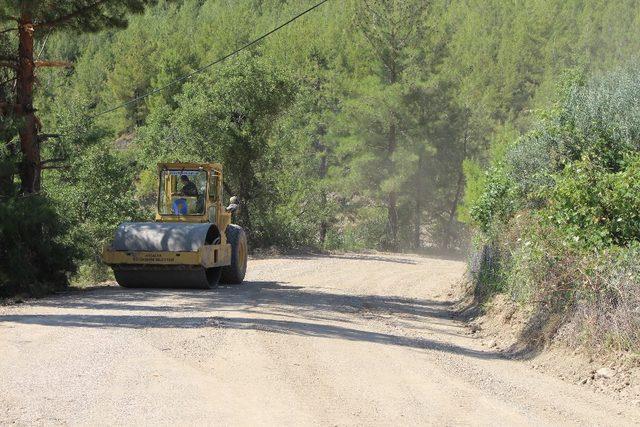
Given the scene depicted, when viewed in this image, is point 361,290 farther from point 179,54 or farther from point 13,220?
point 179,54

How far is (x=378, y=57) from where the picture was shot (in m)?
50.3

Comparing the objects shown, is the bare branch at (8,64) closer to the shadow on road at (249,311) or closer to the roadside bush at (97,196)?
the shadow on road at (249,311)

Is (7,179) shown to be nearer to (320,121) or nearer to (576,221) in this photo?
(576,221)

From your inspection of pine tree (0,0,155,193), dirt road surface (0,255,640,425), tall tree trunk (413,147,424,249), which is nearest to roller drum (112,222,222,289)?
dirt road surface (0,255,640,425)

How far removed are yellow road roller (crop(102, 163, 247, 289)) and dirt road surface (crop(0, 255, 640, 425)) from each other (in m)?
1.61

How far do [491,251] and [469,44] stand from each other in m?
64.6

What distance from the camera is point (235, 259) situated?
2141 cm

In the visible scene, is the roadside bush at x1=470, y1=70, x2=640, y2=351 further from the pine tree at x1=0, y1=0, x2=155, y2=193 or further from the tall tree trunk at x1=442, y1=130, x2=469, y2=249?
the tall tree trunk at x1=442, y1=130, x2=469, y2=249

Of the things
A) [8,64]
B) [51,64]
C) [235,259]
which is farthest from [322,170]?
[8,64]

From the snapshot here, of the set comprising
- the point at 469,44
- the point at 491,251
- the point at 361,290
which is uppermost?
the point at 469,44

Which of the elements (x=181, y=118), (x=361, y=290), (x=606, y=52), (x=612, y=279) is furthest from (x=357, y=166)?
(x=612, y=279)

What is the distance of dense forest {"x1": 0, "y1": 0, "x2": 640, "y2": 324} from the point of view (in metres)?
19.0

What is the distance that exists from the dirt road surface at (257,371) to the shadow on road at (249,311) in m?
0.04

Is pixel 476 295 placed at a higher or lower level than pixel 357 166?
lower
